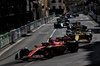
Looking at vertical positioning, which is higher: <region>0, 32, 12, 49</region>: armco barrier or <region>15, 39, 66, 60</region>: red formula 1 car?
<region>15, 39, 66, 60</region>: red formula 1 car

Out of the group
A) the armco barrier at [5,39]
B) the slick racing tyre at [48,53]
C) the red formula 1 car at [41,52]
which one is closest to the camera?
the red formula 1 car at [41,52]

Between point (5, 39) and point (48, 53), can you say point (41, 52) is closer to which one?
point (48, 53)

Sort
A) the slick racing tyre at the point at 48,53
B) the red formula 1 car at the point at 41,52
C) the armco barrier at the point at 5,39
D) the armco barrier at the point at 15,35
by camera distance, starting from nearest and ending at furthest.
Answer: the red formula 1 car at the point at 41,52
the slick racing tyre at the point at 48,53
the armco barrier at the point at 5,39
the armco barrier at the point at 15,35

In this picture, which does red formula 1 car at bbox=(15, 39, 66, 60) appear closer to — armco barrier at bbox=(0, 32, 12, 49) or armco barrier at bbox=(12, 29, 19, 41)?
armco barrier at bbox=(0, 32, 12, 49)

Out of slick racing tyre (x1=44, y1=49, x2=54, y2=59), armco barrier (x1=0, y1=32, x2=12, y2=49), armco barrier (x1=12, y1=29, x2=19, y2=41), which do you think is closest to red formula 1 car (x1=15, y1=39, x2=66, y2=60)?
slick racing tyre (x1=44, y1=49, x2=54, y2=59)

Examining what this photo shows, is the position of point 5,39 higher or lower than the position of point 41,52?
lower

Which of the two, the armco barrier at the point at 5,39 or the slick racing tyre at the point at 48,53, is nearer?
the slick racing tyre at the point at 48,53

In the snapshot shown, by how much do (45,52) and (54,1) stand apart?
12766cm

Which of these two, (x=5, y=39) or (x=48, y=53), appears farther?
(x=5, y=39)

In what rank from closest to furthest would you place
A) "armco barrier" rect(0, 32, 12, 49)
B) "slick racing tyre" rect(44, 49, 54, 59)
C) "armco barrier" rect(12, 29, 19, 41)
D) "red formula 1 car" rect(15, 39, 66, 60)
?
"red formula 1 car" rect(15, 39, 66, 60) → "slick racing tyre" rect(44, 49, 54, 59) → "armco barrier" rect(0, 32, 12, 49) → "armco barrier" rect(12, 29, 19, 41)

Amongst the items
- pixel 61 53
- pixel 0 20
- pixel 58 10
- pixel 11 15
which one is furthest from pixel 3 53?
pixel 58 10

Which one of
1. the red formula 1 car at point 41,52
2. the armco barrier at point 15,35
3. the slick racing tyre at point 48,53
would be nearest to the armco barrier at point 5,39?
the armco barrier at point 15,35

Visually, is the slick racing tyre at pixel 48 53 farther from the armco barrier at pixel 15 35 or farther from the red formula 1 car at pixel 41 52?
the armco barrier at pixel 15 35

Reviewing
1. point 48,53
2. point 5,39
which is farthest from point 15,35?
point 48,53
